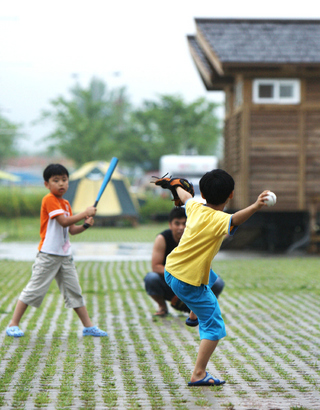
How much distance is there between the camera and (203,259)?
13.9ft

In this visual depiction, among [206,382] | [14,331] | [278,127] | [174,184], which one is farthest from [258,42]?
[206,382]

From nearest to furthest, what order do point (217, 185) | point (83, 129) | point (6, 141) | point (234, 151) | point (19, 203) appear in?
point (217, 185), point (234, 151), point (19, 203), point (83, 129), point (6, 141)

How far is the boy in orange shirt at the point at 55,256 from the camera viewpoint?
19.1 ft

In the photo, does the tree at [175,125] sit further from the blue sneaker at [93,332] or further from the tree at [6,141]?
the blue sneaker at [93,332]

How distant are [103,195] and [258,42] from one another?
44.7ft

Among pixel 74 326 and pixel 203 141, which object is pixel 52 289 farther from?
pixel 203 141

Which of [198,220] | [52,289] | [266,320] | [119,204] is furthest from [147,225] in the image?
[198,220]

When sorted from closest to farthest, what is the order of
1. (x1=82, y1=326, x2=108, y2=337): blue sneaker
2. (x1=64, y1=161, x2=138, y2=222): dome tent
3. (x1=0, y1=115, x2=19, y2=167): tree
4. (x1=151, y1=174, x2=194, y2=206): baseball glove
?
(x1=151, y1=174, x2=194, y2=206): baseball glove < (x1=82, y1=326, x2=108, y2=337): blue sneaker < (x1=64, y1=161, x2=138, y2=222): dome tent < (x1=0, y1=115, x2=19, y2=167): tree

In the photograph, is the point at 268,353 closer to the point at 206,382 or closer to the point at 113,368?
the point at 206,382

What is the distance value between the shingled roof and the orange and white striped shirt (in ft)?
33.5

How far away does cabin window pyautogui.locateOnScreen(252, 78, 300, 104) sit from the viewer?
1597 centimetres

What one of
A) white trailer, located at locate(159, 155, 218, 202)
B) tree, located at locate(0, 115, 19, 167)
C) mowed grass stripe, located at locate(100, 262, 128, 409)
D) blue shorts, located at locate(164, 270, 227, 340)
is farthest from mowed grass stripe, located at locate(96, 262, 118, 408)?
tree, located at locate(0, 115, 19, 167)

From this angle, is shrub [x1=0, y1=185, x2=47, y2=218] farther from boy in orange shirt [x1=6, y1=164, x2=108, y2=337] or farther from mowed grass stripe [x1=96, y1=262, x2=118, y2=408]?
boy in orange shirt [x1=6, y1=164, x2=108, y2=337]

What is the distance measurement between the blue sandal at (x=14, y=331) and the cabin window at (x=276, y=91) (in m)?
11.2
